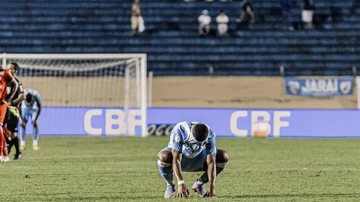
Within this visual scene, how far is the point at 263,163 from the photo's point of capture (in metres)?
23.0

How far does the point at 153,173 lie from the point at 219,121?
55.3 feet

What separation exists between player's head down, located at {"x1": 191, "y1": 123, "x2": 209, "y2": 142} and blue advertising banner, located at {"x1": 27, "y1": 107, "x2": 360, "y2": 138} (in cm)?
2294

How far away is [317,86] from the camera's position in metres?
39.2

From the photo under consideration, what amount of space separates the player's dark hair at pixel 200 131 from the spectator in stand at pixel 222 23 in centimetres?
2993

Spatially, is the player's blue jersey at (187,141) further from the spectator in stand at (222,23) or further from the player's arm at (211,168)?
the spectator in stand at (222,23)

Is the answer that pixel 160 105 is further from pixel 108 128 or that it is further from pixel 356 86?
pixel 356 86

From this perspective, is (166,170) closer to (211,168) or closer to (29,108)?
(211,168)

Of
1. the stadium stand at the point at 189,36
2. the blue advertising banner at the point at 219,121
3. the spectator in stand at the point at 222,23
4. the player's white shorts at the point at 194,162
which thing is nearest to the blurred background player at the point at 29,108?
the blue advertising banner at the point at 219,121

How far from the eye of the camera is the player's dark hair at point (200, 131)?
1321cm

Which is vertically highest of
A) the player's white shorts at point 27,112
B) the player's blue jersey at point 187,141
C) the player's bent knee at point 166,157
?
the player's blue jersey at point 187,141

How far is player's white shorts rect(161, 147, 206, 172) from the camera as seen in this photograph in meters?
14.0

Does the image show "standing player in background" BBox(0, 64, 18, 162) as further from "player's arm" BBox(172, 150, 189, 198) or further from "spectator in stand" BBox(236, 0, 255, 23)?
"spectator in stand" BBox(236, 0, 255, 23)

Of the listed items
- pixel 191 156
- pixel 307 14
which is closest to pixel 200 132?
pixel 191 156

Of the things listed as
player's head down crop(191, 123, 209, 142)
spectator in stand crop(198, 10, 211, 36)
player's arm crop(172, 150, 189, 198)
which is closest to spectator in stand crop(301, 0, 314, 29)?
spectator in stand crop(198, 10, 211, 36)
